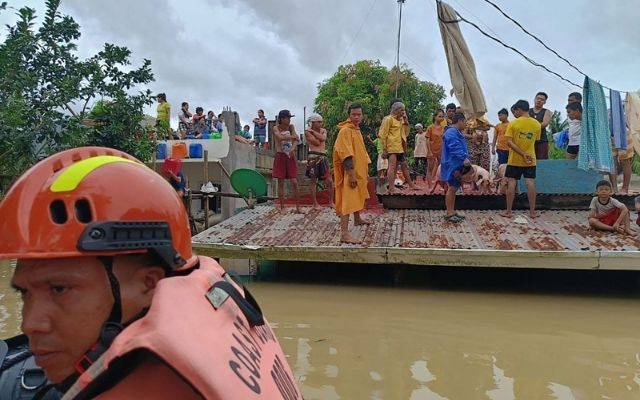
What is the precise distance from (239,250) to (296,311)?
1345 mm

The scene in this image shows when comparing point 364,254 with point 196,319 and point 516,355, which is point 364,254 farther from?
point 196,319

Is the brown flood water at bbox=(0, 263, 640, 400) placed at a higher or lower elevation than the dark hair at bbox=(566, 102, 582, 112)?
lower

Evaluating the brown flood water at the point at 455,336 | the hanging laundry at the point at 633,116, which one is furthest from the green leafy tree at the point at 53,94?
the hanging laundry at the point at 633,116

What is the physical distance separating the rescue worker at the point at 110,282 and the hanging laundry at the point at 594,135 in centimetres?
783

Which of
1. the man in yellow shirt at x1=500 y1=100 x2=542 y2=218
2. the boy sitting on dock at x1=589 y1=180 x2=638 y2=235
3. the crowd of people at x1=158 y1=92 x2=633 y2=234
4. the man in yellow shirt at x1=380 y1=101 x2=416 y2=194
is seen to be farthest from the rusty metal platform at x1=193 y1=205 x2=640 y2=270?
the man in yellow shirt at x1=380 y1=101 x2=416 y2=194

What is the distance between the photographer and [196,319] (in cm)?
92

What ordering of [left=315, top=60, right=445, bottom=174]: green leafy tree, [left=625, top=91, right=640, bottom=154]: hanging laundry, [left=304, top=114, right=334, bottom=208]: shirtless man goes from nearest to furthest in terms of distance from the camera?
1. [left=304, top=114, right=334, bottom=208]: shirtless man
2. [left=625, top=91, right=640, bottom=154]: hanging laundry
3. [left=315, top=60, right=445, bottom=174]: green leafy tree

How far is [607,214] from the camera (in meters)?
6.40

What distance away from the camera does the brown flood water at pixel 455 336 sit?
11.1ft

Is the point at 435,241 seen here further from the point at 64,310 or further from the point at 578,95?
the point at 64,310

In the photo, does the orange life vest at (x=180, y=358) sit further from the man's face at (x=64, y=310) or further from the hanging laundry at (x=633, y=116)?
the hanging laundry at (x=633, y=116)

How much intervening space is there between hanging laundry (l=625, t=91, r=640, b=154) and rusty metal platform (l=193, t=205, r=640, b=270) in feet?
6.93

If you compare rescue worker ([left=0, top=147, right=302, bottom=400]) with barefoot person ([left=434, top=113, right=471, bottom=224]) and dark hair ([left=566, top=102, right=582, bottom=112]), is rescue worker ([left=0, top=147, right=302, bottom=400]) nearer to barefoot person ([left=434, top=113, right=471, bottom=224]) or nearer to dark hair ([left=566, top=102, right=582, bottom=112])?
barefoot person ([left=434, top=113, right=471, bottom=224])

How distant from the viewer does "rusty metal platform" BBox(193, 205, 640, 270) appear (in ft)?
18.2
